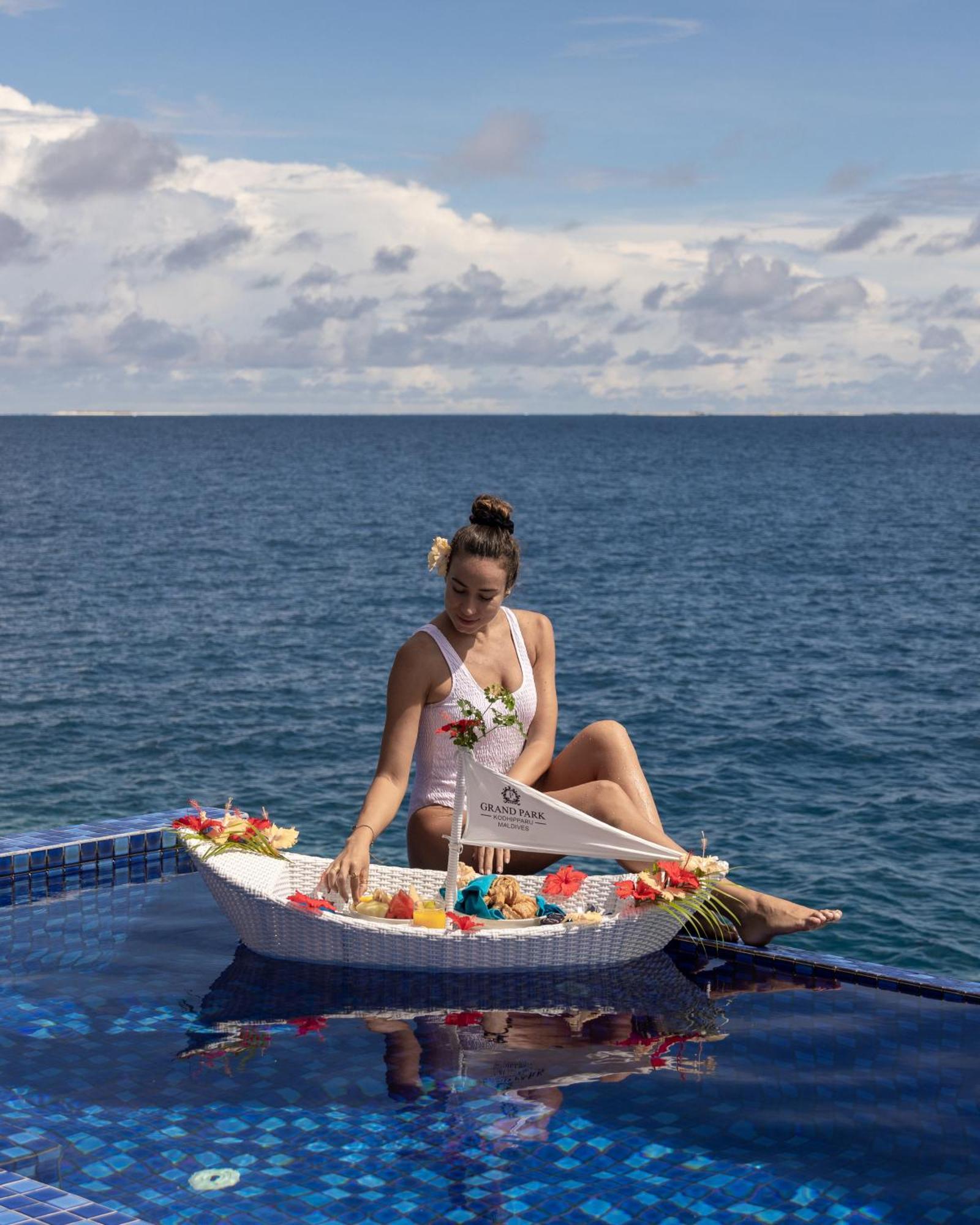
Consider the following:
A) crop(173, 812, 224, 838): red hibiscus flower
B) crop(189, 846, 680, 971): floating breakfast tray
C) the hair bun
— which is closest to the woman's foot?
crop(189, 846, 680, 971): floating breakfast tray

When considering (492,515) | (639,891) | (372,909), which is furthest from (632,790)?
(492,515)

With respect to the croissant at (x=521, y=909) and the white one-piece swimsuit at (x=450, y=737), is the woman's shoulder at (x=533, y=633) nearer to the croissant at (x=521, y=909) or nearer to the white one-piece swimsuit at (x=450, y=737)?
the white one-piece swimsuit at (x=450, y=737)


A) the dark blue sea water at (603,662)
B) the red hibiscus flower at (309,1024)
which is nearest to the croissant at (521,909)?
the red hibiscus flower at (309,1024)

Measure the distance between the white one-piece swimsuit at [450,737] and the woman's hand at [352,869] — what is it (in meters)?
0.52

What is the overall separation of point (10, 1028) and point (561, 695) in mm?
16930

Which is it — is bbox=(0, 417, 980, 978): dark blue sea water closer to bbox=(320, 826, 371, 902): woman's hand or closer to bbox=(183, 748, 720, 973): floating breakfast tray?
bbox=(183, 748, 720, 973): floating breakfast tray

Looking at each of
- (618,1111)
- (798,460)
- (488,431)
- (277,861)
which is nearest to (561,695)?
(277,861)

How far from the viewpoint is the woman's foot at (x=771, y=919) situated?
565 cm

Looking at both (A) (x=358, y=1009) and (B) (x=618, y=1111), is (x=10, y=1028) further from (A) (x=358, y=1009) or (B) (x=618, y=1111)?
(B) (x=618, y=1111)

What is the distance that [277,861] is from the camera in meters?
6.21

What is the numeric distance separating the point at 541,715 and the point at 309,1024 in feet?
5.74

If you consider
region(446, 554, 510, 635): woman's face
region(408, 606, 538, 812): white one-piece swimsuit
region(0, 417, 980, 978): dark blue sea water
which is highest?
region(446, 554, 510, 635): woman's face

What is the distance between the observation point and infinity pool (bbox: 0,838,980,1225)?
400 cm

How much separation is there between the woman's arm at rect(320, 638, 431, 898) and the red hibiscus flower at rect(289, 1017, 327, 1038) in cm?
52
